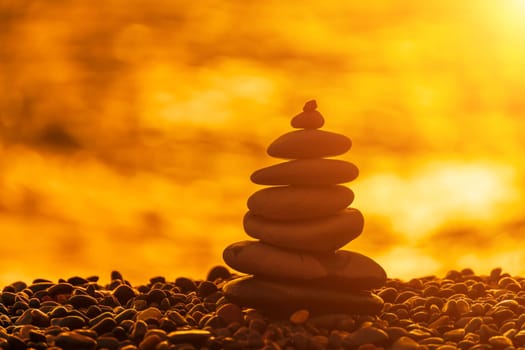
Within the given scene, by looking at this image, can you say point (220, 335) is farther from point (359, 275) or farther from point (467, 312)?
point (467, 312)

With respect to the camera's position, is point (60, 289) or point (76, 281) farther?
point (76, 281)

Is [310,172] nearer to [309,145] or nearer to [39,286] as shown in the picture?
[309,145]

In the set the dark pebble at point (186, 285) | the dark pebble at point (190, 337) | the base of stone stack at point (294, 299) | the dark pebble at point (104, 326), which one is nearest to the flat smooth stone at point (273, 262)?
the base of stone stack at point (294, 299)

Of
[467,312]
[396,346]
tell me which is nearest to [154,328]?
[396,346]

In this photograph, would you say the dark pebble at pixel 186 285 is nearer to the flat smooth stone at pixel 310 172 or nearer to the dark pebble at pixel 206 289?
the dark pebble at pixel 206 289

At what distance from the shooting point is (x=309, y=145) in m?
11.1

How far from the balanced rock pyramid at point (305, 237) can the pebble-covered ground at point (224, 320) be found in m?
0.21

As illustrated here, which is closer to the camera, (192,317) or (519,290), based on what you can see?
(192,317)

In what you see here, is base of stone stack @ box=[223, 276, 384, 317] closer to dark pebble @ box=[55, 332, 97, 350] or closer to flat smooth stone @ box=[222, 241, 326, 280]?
flat smooth stone @ box=[222, 241, 326, 280]

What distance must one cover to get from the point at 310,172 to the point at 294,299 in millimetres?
1368

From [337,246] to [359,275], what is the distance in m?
0.40

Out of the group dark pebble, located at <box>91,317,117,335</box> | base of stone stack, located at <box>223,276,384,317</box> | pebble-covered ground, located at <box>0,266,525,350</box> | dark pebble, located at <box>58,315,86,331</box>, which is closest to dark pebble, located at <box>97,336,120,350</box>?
pebble-covered ground, located at <box>0,266,525,350</box>

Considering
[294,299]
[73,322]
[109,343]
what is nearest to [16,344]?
[73,322]

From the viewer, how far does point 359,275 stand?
11.1 meters
